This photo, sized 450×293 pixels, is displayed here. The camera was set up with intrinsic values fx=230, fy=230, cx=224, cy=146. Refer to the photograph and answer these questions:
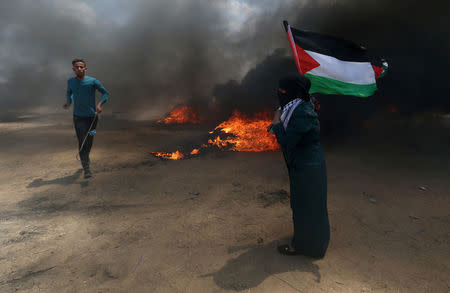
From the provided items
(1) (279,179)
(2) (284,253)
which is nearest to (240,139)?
(1) (279,179)

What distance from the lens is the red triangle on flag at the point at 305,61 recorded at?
2.69 metres

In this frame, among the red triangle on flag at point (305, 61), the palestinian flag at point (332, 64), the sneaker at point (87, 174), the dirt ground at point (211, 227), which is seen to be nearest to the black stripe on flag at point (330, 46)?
the palestinian flag at point (332, 64)

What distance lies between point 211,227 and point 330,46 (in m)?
2.90

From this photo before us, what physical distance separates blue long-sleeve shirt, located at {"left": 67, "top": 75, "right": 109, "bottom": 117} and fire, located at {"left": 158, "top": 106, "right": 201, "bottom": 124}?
761 centimetres

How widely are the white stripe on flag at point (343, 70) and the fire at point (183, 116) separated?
32.7 feet

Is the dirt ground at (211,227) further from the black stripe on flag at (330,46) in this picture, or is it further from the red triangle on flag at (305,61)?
the black stripe on flag at (330,46)

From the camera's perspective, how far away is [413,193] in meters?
4.30

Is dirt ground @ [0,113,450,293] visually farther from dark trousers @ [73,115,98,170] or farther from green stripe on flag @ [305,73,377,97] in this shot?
green stripe on flag @ [305,73,377,97]

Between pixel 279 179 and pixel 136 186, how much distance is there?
297cm

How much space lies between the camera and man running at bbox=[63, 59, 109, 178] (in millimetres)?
4684

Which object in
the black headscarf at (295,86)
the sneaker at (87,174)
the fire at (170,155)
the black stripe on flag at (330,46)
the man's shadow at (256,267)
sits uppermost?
the black stripe on flag at (330,46)

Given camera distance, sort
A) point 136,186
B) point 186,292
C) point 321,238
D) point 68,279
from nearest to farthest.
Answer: point 186,292
point 68,279
point 321,238
point 136,186

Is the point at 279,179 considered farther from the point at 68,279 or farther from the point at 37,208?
the point at 37,208

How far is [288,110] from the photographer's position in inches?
89.8
